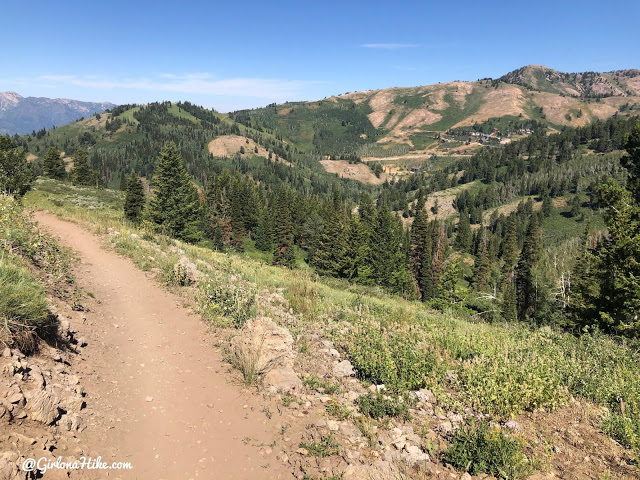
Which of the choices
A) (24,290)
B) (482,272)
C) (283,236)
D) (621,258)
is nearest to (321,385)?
(24,290)

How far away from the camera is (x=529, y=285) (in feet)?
246

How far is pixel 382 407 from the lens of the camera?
7.29 metres

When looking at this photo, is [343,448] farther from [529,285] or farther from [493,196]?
[493,196]

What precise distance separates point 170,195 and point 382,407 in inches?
1830

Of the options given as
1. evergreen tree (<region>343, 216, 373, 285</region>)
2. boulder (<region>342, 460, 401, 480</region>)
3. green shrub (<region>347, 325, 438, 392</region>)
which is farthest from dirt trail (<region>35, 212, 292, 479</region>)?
evergreen tree (<region>343, 216, 373, 285</region>)

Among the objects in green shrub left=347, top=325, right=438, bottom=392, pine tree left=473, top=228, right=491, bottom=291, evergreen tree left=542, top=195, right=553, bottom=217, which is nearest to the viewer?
green shrub left=347, top=325, right=438, bottom=392

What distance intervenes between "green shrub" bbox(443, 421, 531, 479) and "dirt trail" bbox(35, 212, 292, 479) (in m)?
3.04

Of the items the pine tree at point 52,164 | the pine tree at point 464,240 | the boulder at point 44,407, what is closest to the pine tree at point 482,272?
the pine tree at point 464,240

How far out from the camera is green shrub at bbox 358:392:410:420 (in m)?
7.21

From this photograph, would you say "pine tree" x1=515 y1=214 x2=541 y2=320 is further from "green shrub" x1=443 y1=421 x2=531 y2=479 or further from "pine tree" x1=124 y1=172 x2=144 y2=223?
"pine tree" x1=124 y1=172 x2=144 y2=223

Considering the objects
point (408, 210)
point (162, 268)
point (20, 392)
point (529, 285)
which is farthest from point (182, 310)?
point (408, 210)

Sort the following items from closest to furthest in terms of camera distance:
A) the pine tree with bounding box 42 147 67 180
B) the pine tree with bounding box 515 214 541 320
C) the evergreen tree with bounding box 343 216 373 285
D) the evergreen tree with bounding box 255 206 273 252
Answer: the evergreen tree with bounding box 343 216 373 285 → the pine tree with bounding box 515 214 541 320 → the pine tree with bounding box 42 147 67 180 → the evergreen tree with bounding box 255 206 273 252

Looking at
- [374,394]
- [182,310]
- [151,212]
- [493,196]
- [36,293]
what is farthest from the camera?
[493,196]

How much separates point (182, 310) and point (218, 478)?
7597 millimetres
